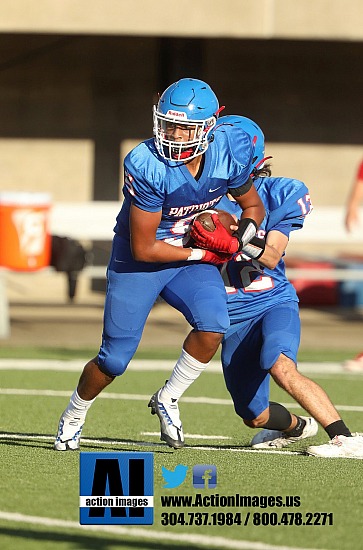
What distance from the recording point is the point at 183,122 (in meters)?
5.80

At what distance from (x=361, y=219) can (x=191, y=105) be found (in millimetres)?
7894

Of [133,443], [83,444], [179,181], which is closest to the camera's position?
[179,181]

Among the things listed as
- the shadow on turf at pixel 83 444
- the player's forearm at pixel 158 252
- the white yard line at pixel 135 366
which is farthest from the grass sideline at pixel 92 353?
the player's forearm at pixel 158 252

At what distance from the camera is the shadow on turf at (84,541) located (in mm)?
4301

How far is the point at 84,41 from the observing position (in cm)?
1588

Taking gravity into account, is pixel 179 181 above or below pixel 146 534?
above

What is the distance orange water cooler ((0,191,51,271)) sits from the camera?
1175cm

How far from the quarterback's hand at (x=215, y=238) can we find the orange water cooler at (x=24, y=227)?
19.7 feet

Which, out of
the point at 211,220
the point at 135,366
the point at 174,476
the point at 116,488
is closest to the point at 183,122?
the point at 211,220

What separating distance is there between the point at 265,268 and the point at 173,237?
584mm

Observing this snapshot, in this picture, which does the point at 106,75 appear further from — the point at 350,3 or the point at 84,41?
the point at 350,3

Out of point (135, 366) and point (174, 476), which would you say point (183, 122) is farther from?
point (135, 366)

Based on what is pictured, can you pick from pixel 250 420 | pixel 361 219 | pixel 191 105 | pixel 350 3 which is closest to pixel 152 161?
pixel 191 105

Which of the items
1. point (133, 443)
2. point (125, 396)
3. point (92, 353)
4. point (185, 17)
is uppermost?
point (185, 17)
